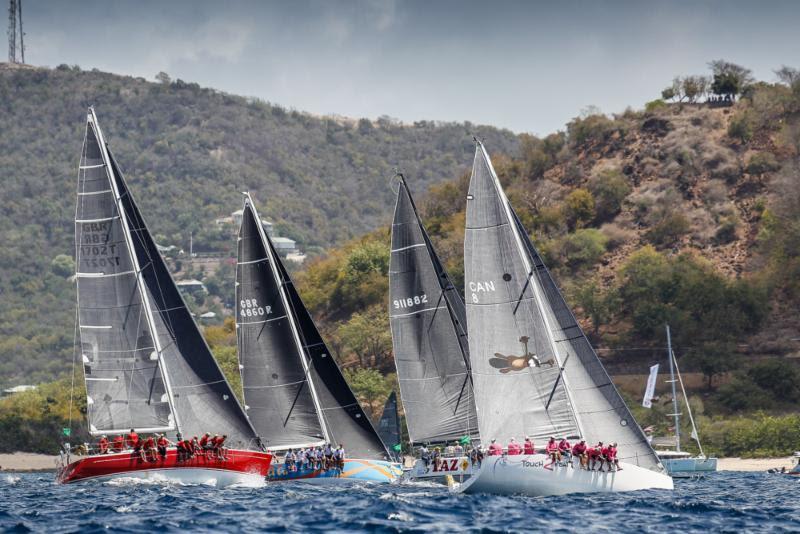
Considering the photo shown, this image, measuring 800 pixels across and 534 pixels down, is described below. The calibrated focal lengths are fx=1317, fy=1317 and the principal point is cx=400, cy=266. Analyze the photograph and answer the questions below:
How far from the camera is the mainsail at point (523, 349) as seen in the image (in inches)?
1586

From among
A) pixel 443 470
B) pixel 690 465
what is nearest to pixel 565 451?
pixel 443 470

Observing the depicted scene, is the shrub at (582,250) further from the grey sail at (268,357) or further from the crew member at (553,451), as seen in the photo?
the crew member at (553,451)

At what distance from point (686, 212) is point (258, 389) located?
65.4 metres

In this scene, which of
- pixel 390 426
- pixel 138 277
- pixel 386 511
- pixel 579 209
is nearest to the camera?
pixel 386 511

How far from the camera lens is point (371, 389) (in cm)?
8719

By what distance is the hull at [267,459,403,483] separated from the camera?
165 feet

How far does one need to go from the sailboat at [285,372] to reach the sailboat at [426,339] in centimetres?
Result: 388

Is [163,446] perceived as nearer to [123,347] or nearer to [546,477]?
[123,347]

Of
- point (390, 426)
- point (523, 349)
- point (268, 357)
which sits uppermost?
point (268, 357)

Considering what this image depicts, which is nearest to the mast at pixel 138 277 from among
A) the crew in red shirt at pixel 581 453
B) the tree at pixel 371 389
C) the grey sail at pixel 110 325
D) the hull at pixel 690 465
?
the grey sail at pixel 110 325

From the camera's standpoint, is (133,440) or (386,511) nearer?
(386,511)

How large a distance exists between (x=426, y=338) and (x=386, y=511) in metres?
14.6

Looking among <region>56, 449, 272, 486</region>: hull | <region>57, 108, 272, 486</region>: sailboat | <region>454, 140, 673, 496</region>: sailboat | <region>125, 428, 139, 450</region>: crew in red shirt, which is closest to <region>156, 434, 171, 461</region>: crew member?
<region>56, 449, 272, 486</region>: hull

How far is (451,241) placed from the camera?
111438mm
